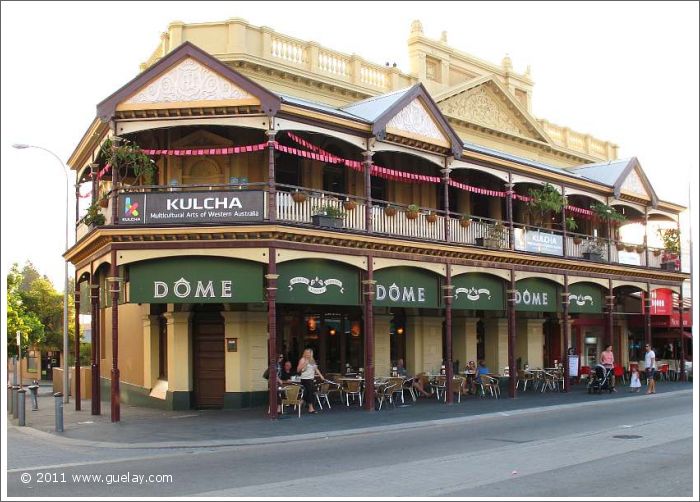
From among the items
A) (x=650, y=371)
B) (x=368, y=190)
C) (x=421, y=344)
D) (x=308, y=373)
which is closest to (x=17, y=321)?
(x=421, y=344)

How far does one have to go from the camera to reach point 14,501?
33.4 ft

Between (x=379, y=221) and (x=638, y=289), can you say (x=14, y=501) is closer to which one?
(x=379, y=221)

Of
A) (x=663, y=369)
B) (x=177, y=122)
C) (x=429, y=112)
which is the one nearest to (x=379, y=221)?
(x=429, y=112)

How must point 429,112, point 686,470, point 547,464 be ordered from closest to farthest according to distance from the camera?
point 686,470, point 547,464, point 429,112

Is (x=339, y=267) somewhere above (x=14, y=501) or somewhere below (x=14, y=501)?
above

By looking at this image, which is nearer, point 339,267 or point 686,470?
point 686,470

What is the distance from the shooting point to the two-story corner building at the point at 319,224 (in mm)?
20047

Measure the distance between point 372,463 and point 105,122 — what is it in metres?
11.8

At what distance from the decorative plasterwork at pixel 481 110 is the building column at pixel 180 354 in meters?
13.1

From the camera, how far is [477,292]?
2628 centimetres

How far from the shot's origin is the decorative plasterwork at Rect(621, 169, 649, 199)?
3275 cm

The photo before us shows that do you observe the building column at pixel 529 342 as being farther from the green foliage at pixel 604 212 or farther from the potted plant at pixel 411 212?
the potted plant at pixel 411 212

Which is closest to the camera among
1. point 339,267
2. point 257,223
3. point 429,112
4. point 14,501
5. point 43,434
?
point 14,501

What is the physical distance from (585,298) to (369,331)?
492 inches
